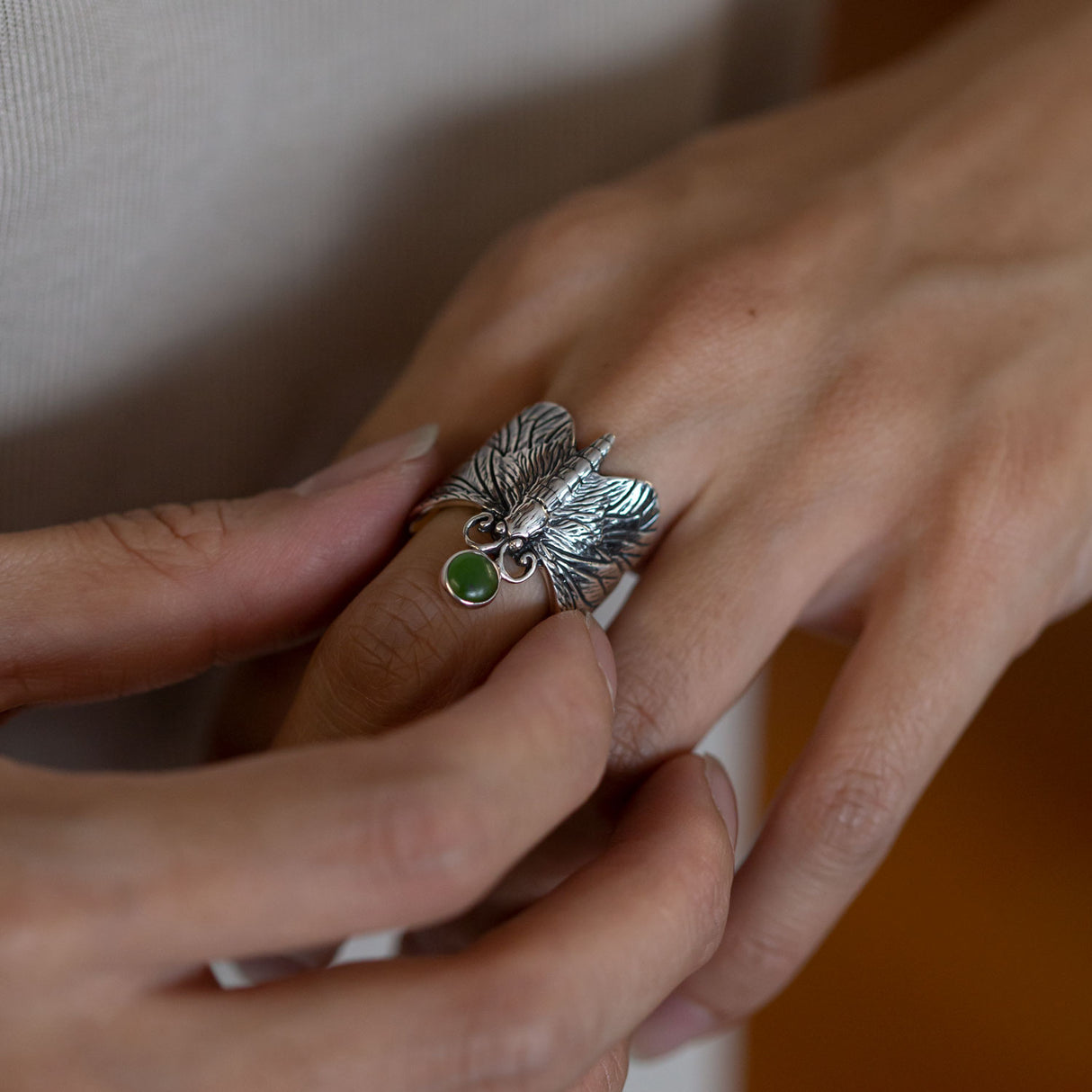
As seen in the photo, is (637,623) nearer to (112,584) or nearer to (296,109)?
(112,584)

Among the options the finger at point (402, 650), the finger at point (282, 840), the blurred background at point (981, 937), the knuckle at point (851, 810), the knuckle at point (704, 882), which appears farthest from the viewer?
the blurred background at point (981, 937)

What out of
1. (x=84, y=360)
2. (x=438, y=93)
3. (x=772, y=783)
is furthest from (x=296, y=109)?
(x=772, y=783)

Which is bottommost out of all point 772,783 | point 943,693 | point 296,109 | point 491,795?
point 772,783

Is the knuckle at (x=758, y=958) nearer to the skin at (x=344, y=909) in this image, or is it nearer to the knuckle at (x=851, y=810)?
the knuckle at (x=851, y=810)

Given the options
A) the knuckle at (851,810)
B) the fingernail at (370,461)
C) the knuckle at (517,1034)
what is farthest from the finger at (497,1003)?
the fingernail at (370,461)

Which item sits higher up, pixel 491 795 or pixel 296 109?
pixel 296 109

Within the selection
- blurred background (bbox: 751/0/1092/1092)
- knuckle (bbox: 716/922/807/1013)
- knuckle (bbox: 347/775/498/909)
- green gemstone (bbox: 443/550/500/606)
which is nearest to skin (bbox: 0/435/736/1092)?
knuckle (bbox: 347/775/498/909)

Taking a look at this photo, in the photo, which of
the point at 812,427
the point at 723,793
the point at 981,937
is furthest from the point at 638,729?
the point at 981,937
